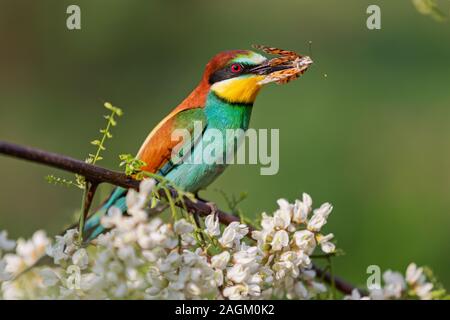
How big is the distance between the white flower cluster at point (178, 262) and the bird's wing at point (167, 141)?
1.93ft

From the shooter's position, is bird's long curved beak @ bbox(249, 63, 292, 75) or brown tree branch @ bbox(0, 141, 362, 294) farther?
bird's long curved beak @ bbox(249, 63, 292, 75)

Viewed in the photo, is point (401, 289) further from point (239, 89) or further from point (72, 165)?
point (239, 89)

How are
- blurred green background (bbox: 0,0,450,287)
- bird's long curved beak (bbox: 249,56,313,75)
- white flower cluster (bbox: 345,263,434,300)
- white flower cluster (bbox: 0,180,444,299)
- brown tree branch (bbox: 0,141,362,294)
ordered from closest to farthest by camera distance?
brown tree branch (bbox: 0,141,362,294)
white flower cluster (bbox: 0,180,444,299)
white flower cluster (bbox: 345,263,434,300)
bird's long curved beak (bbox: 249,56,313,75)
blurred green background (bbox: 0,0,450,287)

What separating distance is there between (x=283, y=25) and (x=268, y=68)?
3435mm

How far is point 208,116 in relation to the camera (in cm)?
224

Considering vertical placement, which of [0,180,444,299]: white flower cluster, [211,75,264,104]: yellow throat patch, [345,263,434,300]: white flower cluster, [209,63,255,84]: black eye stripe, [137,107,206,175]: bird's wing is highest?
[209,63,255,84]: black eye stripe

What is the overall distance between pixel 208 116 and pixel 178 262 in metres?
0.98

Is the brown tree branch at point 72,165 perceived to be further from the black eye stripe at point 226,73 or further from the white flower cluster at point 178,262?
the black eye stripe at point 226,73

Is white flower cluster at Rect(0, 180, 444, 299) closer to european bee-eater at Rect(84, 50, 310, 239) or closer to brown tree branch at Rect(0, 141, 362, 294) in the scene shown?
brown tree branch at Rect(0, 141, 362, 294)

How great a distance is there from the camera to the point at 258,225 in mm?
1628

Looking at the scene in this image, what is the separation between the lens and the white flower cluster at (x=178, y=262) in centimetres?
124

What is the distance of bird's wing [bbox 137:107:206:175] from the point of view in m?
2.15

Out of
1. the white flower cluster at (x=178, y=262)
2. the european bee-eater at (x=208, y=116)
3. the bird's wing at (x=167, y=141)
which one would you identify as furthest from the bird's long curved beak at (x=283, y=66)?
the white flower cluster at (x=178, y=262)

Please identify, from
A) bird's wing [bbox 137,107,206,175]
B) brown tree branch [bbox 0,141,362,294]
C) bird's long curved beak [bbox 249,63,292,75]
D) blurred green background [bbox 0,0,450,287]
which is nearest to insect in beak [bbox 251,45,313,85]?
bird's long curved beak [bbox 249,63,292,75]
